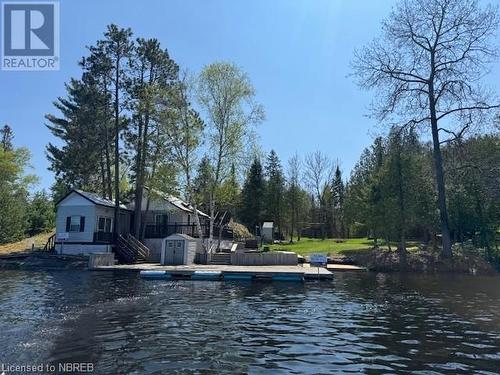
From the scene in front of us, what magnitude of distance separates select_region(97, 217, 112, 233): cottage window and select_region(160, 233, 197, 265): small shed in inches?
351

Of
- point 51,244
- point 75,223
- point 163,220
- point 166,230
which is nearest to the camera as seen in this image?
point 75,223

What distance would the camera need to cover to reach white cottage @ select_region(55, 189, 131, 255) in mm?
35659

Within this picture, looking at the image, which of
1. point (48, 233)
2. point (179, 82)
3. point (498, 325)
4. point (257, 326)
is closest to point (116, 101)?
point (179, 82)

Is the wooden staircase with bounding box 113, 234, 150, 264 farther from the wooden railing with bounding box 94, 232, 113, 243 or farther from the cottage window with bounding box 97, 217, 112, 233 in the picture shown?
the cottage window with bounding box 97, 217, 112, 233

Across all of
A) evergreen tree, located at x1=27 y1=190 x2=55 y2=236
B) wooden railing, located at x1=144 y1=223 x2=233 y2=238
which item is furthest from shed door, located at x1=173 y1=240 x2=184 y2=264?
evergreen tree, located at x1=27 y1=190 x2=55 y2=236

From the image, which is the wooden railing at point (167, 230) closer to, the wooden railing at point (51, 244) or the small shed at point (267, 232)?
the wooden railing at point (51, 244)

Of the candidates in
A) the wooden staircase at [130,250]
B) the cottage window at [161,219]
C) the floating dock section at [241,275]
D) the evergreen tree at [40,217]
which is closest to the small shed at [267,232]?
Answer: the cottage window at [161,219]

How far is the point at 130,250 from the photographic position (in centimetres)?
3516

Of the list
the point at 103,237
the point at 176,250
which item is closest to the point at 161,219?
the point at 103,237

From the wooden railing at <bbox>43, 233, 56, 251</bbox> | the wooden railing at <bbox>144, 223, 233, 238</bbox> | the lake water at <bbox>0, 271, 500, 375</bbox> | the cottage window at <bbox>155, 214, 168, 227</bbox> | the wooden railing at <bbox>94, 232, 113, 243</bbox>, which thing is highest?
the cottage window at <bbox>155, 214, 168, 227</bbox>

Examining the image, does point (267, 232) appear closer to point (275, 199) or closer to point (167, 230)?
point (275, 199)

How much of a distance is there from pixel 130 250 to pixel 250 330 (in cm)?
2620

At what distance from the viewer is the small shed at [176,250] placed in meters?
31.0

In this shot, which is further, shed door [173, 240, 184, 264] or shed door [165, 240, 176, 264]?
shed door [165, 240, 176, 264]
